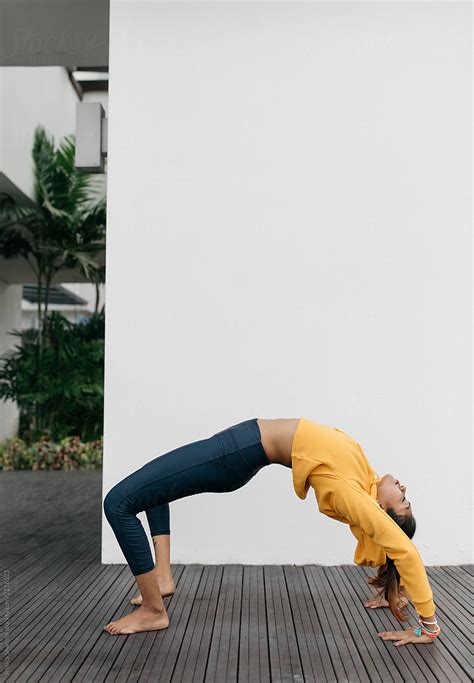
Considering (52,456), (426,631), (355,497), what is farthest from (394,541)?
(52,456)

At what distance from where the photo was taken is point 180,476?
2.48 metres

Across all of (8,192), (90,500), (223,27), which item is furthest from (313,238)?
(8,192)

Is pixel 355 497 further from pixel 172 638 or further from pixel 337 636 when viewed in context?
pixel 172 638

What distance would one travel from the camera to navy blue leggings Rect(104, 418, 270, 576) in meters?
2.47

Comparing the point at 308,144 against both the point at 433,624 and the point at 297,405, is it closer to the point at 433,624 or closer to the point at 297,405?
the point at 297,405

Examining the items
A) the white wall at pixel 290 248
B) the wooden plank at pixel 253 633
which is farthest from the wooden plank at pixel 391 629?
the wooden plank at pixel 253 633

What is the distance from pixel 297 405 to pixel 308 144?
127 centimetres

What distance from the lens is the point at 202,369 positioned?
11.7ft

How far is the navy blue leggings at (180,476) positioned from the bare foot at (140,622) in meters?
0.16

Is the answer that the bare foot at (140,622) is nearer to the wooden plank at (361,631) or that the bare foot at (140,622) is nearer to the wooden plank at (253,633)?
the wooden plank at (253,633)

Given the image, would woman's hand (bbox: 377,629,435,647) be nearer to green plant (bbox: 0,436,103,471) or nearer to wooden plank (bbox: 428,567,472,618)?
wooden plank (bbox: 428,567,472,618)

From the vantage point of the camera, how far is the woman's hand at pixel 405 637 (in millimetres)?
2370

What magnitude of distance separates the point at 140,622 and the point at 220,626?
0.90 feet

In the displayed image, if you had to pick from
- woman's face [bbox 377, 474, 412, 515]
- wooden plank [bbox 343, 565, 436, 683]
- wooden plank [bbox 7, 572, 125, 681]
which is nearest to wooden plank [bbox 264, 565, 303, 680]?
wooden plank [bbox 343, 565, 436, 683]
